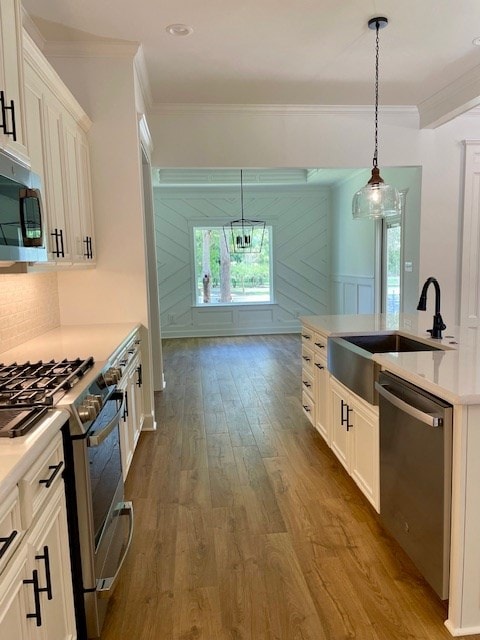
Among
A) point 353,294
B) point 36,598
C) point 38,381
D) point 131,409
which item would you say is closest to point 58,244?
point 38,381

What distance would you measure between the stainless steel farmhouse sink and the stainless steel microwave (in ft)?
5.55

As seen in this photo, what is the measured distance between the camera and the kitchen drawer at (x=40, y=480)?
1200 millimetres

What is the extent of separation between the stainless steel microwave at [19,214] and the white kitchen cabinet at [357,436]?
1.80m

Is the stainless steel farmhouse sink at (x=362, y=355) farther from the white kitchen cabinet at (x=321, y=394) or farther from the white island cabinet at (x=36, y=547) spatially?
the white island cabinet at (x=36, y=547)

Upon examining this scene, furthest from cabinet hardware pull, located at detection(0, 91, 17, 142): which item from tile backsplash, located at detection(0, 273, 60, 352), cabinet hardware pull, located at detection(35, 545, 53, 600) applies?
cabinet hardware pull, located at detection(35, 545, 53, 600)

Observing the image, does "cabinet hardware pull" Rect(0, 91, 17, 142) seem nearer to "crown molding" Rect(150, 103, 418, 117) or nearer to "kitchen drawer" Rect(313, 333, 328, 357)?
"kitchen drawer" Rect(313, 333, 328, 357)

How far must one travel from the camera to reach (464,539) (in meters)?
1.64

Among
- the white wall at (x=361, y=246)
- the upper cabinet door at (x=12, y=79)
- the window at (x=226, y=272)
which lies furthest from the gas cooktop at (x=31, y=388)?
the window at (x=226, y=272)

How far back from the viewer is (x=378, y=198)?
329 centimetres

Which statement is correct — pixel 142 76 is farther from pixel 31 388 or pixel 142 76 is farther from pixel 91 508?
pixel 91 508

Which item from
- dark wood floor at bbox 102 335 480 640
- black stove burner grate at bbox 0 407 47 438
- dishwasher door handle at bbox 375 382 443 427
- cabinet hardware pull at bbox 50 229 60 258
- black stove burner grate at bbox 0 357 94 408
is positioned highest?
cabinet hardware pull at bbox 50 229 60 258

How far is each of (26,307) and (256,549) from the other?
200cm

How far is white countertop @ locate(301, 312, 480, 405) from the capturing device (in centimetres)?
167

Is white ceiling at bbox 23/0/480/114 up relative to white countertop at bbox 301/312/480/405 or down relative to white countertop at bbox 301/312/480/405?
up
